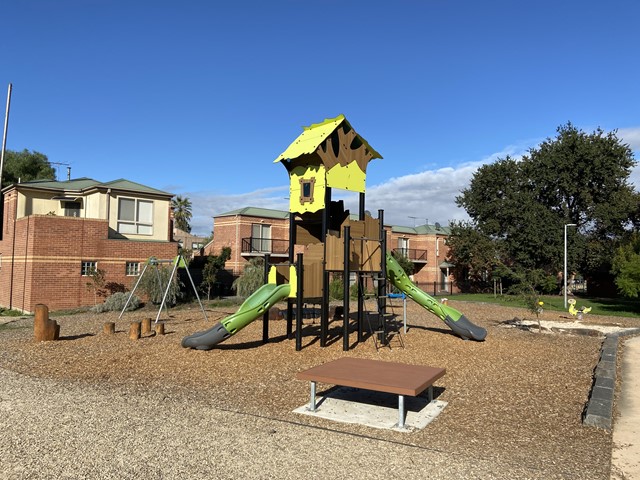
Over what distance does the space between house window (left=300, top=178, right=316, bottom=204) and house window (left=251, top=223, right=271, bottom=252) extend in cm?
2504

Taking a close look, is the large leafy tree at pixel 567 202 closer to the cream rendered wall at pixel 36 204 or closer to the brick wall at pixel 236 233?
the brick wall at pixel 236 233

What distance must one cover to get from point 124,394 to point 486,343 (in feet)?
29.9

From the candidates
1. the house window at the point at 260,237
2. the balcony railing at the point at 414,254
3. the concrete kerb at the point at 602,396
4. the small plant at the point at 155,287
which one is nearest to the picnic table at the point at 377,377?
the concrete kerb at the point at 602,396

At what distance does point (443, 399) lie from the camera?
7.42 meters

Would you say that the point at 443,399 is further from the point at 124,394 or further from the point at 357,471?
the point at 124,394

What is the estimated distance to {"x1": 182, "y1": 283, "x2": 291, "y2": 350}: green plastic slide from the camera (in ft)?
34.2

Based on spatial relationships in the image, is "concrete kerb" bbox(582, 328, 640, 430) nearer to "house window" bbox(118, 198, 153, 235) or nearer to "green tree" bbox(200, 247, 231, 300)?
"green tree" bbox(200, 247, 231, 300)

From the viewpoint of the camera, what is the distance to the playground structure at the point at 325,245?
10648 millimetres

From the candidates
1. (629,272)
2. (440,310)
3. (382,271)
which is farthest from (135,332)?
(629,272)

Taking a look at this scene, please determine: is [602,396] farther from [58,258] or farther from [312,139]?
[58,258]

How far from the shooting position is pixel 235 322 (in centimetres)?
1042

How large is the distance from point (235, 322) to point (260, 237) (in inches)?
1086

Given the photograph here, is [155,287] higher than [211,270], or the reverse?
[211,270]

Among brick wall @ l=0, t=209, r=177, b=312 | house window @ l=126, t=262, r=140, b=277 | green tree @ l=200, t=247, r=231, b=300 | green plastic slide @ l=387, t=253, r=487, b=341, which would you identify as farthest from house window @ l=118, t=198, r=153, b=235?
green plastic slide @ l=387, t=253, r=487, b=341
